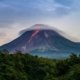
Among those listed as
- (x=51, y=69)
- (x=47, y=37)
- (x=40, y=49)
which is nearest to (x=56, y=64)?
(x=51, y=69)

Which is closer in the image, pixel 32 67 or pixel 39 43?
pixel 32 67

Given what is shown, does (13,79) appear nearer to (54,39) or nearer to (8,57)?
(8,57)

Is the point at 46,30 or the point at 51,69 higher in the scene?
the point at 46,30

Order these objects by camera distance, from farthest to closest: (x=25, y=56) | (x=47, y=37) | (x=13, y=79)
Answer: (x=47, y=37), (x=25, y=56), (x=13, y=79)

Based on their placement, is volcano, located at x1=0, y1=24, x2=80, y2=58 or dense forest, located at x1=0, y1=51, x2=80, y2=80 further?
volcano, located at x1=0, y1=24, x2=80, y2=58

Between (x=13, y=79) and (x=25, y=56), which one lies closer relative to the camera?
(x=13, y=79)

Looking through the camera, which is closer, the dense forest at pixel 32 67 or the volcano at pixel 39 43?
the dense forest at pixel 32 67

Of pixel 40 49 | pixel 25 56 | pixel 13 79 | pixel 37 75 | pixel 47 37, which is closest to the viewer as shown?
pixel 13 79

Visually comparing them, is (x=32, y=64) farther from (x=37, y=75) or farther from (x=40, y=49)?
(x=40, y=49)
